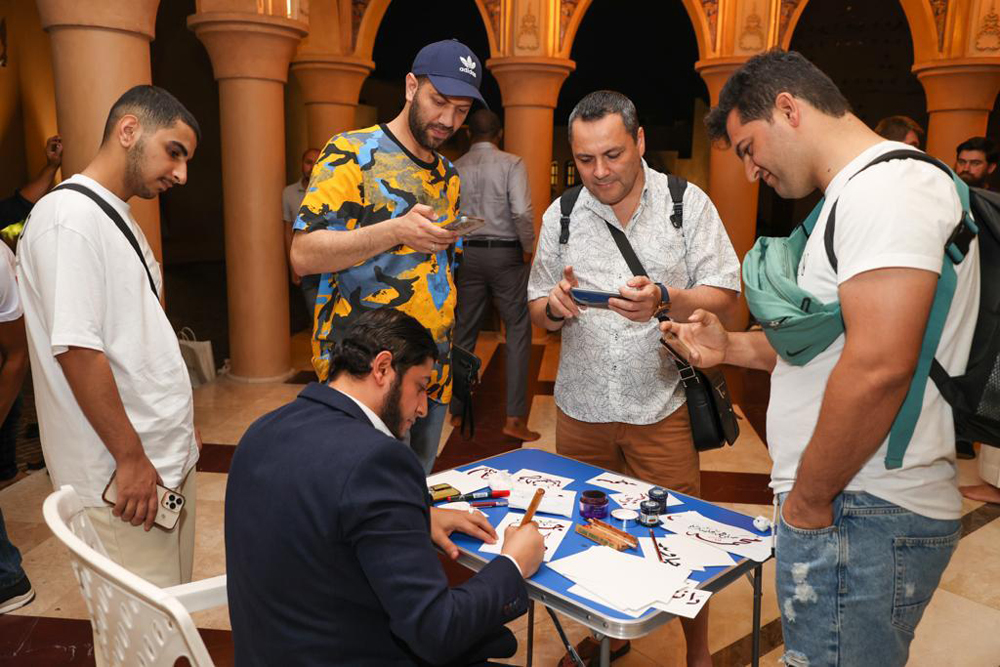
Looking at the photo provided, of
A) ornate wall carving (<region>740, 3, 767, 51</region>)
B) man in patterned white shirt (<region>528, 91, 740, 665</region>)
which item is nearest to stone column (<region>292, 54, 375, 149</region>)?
ornate wall carving (<region>740, 3, 767, 51</region>)

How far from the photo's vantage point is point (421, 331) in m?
1.72

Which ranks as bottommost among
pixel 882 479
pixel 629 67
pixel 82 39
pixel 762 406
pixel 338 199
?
pixel 762 406

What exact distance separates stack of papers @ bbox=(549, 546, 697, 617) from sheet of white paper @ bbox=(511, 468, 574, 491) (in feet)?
1.34

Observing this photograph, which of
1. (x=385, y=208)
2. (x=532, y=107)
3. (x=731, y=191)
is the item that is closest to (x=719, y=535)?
(x=385, y=208)

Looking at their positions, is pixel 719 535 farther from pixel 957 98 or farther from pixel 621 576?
pixel 957 98

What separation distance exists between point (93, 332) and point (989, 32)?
8287 millimetres

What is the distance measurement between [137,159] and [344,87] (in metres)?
6.11

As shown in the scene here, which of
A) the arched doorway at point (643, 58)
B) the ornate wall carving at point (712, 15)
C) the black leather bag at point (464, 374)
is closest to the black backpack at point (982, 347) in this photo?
the black leather bag at point (464, 374)

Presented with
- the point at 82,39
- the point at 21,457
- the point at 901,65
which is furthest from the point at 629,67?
the point at 21,457

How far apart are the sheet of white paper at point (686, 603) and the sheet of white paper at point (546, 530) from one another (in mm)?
317

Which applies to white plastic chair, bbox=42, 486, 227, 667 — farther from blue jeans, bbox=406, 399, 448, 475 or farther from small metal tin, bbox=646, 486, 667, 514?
small metal tin, bbox=646, 486, 667, 514

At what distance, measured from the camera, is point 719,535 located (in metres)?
2.02

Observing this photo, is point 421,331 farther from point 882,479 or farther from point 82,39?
point 82,39

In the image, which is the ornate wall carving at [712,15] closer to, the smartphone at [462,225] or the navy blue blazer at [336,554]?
A: the smartphone at [462,225]
